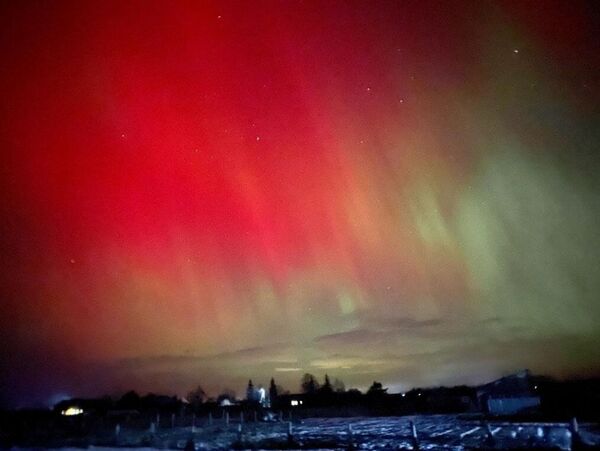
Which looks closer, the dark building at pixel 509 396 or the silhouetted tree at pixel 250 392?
the dark building at pixel 509 396

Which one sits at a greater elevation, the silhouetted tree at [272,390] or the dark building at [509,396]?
the silhouetted tree at [272,390]

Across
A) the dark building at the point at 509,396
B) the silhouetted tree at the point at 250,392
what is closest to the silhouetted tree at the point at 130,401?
the silhouetted tree at the point at 250,392

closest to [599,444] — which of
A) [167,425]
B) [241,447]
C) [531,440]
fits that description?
[531,440]

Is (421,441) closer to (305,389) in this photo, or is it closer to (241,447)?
(241,447)

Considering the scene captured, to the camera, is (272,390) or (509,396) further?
(272,390)

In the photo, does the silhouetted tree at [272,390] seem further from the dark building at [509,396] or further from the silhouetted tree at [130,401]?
the dark building at [509,396]

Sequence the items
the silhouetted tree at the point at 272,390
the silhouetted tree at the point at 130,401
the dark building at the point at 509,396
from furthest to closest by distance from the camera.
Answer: the silhouetted tree at the point at 272,390, the silhouetted tree at the point at 130,401, the dark building at the point at 509,396

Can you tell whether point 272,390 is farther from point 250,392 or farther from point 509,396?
point 509,396

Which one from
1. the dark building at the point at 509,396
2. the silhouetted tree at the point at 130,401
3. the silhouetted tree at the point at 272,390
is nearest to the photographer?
the dark building at the point at 509,396

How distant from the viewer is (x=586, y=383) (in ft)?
264

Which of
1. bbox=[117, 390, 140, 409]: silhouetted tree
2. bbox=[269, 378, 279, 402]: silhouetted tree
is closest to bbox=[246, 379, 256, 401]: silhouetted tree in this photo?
bbox=[269, 378, 279, 402]: silhouetted tree

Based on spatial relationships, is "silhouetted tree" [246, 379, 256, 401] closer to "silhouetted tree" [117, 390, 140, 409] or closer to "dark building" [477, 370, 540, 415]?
"silhouetted tree" [117, 390, 140, 409]

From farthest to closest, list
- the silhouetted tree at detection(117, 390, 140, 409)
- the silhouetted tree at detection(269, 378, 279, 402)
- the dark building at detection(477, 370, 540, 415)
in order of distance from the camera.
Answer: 1. the silhouetted tree at detection(269, 378, 279, 402)
2. the silhouetted tree at detection(117, 390, 140, 409)
3. the dark building at detection(477, 370, 540, 415)

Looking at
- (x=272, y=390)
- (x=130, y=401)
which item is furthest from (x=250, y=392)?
(x=130, y=401)
